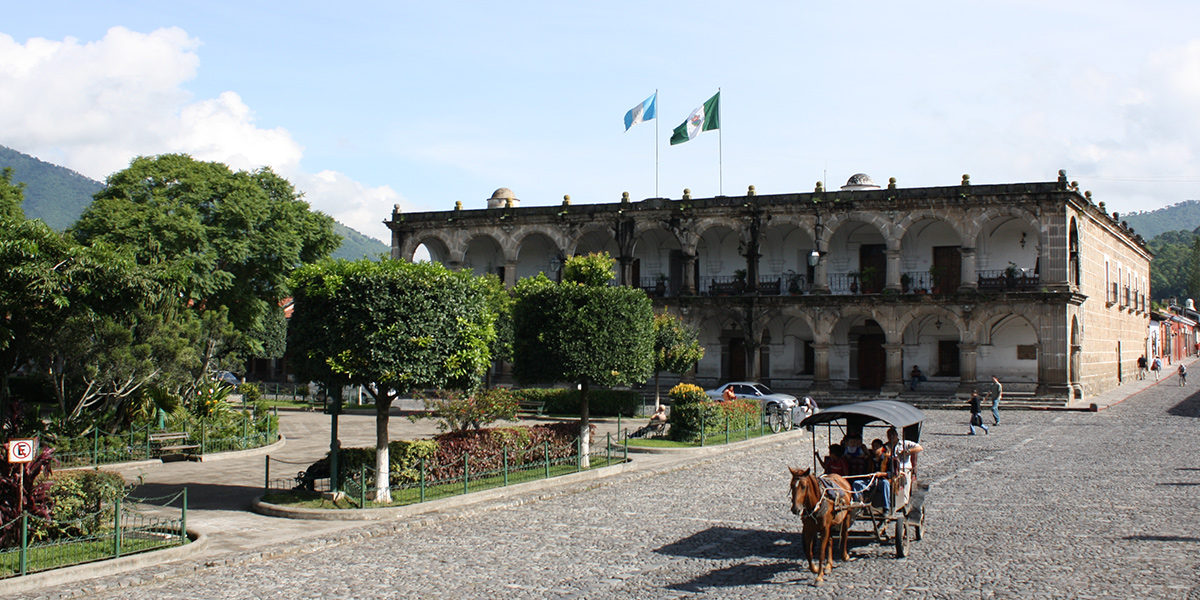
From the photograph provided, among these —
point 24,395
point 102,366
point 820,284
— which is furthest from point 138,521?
point 820,284

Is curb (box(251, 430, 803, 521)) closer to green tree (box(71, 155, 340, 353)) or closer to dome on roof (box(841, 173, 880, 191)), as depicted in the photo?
green tree (box(71, 155, 340, 353))

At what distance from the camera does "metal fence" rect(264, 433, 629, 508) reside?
14359 mm

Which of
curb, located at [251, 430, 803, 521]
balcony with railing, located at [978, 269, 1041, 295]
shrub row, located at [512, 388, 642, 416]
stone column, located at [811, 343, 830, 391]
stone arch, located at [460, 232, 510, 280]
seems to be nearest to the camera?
curb, located at [251, 430, 803, 521]

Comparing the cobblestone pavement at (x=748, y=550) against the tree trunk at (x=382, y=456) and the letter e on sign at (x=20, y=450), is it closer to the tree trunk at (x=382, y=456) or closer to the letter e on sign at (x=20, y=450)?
the tree trunk at (x=382, y=456)

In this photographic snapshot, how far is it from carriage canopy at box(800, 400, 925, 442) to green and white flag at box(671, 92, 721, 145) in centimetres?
2742

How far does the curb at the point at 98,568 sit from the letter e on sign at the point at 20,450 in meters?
1.30

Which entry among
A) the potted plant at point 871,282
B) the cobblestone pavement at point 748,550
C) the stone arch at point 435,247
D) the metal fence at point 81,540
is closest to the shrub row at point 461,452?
the cobblestone pavement at point 748,550

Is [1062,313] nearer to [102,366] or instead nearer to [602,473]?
[602,473]

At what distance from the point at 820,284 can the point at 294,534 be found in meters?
29.6

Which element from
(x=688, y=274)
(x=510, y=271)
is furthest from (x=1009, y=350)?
(x=510, y=271)

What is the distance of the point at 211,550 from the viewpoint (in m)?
11.3

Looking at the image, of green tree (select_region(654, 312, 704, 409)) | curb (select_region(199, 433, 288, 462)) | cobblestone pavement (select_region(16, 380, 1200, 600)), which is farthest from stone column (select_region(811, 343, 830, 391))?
curb (select_region(199, 433, 288, 462))

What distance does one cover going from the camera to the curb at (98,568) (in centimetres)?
948

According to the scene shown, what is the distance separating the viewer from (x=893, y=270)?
1469 inches
